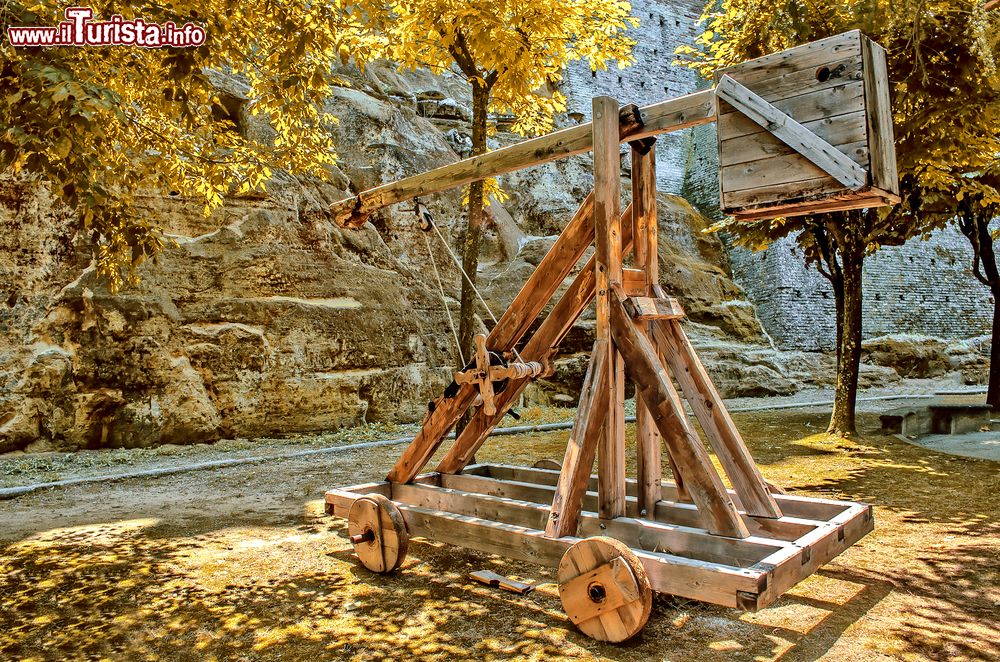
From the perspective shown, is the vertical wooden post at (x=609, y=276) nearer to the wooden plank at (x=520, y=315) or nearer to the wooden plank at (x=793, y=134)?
the wooden plank at (x=520, y=315)

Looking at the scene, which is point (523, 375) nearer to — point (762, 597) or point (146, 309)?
point (762, 597)

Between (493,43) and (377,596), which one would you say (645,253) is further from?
(493,43)

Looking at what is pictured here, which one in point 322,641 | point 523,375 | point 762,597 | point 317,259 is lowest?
point 322,641

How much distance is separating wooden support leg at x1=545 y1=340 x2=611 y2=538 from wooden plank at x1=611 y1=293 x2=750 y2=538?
0.51ft

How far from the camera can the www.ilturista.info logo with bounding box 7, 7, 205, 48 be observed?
4062 mm

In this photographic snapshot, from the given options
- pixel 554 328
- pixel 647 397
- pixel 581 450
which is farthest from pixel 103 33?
pixel 647 397

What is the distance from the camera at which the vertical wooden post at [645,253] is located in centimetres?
403

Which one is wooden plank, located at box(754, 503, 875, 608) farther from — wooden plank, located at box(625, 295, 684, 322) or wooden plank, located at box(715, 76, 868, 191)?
wooden plank, located at box(715, 76, 868, 191)

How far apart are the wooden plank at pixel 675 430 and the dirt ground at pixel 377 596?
54 centimetres

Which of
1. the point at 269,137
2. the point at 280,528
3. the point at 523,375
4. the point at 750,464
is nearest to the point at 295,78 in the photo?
the point at 523,375

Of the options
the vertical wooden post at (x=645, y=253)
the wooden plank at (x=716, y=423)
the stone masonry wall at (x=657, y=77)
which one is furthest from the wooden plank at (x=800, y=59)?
the stone masonry wall at (x=657, y=77)

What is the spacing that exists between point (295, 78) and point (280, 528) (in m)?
3.46

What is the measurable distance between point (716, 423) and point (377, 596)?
219 cm

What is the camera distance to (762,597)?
2.67 m
